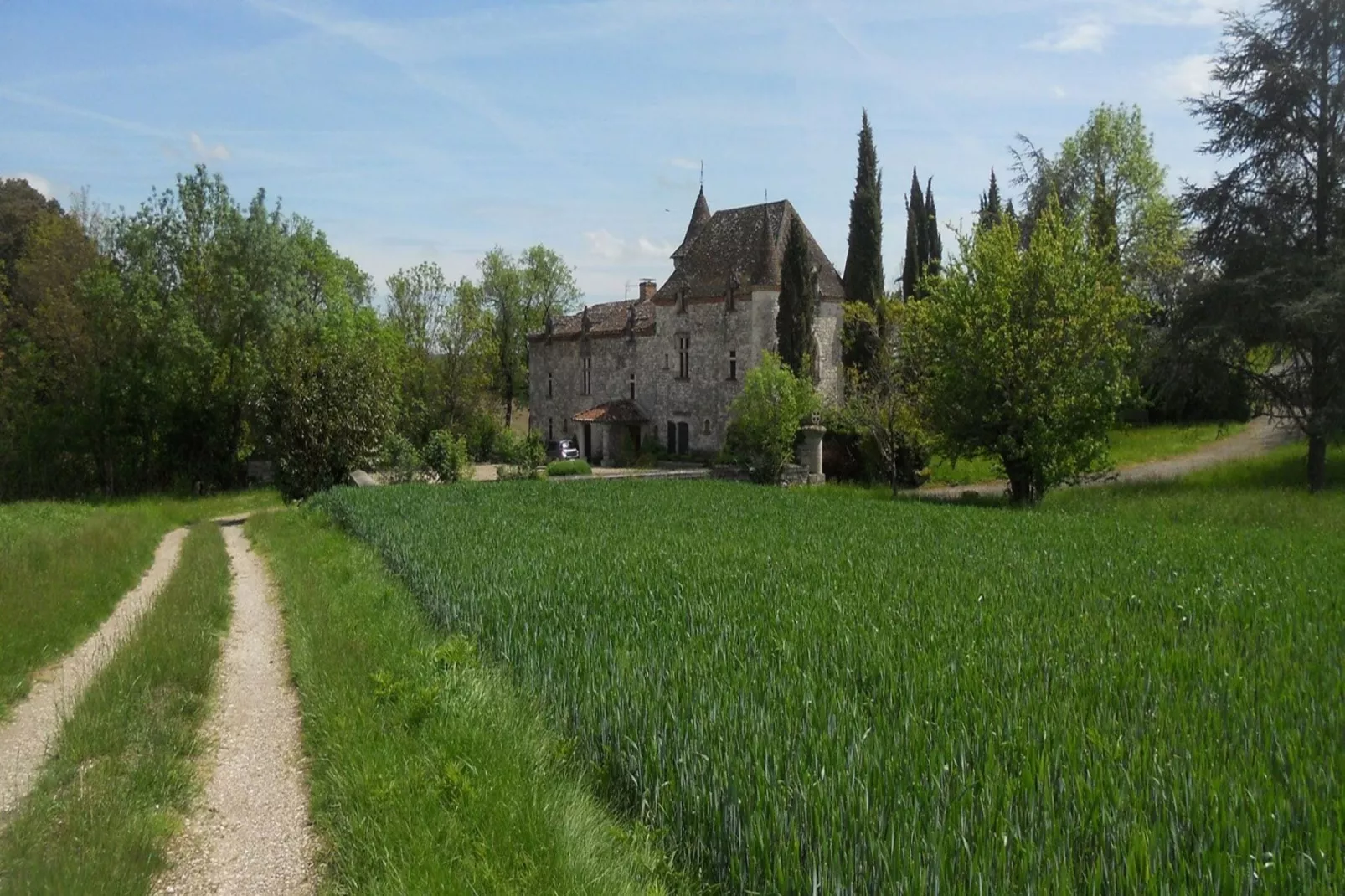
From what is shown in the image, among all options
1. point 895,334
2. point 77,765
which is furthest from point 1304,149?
point 77,765

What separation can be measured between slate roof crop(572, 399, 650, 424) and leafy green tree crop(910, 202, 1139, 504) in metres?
22.5

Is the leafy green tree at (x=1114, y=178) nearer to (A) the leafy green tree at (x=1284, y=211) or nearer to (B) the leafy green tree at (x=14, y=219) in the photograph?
(A) the leafy green tree at (x=1284, y=211)

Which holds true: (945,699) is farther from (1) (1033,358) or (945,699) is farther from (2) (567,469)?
(2) (567,469)

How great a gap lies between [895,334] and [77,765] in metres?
37.1

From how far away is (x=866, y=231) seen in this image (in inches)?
1656

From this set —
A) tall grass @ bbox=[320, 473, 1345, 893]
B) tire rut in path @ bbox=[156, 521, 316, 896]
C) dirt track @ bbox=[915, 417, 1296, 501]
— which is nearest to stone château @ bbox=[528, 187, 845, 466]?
dirt track @ bbox=[915, 417, 1296, 501]

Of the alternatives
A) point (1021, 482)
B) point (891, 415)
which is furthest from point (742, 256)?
point (1021, 482)

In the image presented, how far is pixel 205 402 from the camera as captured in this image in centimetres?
3569

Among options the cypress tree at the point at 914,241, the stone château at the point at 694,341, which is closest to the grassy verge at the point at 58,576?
the stone château at the point at 694,341

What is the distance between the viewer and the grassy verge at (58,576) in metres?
9.48

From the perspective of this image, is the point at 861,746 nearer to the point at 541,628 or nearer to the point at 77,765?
the point at 541,628

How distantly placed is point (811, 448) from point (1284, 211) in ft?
55.0

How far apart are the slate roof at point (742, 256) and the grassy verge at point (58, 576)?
2642 cm

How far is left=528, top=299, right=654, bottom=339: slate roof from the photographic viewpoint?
1875 inches
